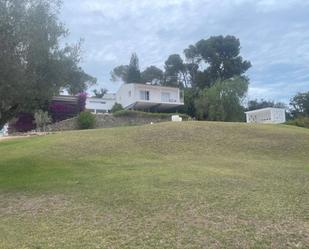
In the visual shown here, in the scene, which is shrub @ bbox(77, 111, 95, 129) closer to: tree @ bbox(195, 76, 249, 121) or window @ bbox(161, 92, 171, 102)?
tree @ bbox(195, 76, 249, 121)

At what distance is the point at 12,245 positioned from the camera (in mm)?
7172

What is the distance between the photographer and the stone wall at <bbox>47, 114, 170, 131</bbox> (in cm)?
3638

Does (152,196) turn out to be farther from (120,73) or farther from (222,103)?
(120,73)

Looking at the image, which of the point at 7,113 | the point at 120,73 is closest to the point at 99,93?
the point at 120,73

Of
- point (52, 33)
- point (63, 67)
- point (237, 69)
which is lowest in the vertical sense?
point (63, 67)

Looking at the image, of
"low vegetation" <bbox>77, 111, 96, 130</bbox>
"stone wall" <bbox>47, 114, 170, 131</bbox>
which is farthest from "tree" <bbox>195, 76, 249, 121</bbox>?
"low vegetation" <bbox>77, 111, 96, 130</bbox>

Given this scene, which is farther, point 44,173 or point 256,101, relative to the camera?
point 256,101

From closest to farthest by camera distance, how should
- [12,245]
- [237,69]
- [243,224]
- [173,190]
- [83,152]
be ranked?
[12,245], [243,224], [173,190], [83,152], [237,69]

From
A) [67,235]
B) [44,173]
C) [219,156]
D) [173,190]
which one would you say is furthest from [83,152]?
[67,235]

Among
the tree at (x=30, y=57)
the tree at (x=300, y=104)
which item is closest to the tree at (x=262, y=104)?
the tree at (x=300, y=104)

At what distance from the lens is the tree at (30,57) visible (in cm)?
1258

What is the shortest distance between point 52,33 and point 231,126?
592 inches

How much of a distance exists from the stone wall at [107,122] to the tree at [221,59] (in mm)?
24779

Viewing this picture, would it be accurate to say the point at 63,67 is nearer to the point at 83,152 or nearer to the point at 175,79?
the point at 83,152
